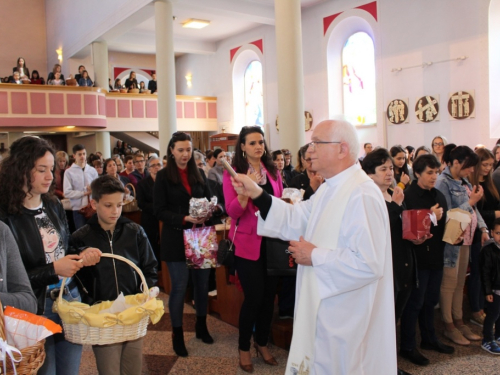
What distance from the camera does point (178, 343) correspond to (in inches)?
143

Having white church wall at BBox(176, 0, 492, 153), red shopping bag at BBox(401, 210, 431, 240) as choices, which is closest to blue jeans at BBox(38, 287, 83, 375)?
red shopping bag at BBox(401, 210, 431, 240)

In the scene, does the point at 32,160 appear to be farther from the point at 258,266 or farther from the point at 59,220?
the point at 258,266

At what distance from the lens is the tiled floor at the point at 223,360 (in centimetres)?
335

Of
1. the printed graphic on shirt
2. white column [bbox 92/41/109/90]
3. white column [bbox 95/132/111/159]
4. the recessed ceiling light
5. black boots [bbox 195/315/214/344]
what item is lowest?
black boots [bbox 195/315/214/344]

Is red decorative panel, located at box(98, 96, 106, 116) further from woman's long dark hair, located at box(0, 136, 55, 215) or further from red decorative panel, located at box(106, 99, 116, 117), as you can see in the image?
woman's long dark hair, located at box(0, 136, 55, 215)

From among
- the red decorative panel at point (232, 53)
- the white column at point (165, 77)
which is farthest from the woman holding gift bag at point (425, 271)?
the red decorative panel at point (232, 53)

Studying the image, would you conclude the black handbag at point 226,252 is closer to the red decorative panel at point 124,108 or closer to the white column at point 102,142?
the white column at point 102,142

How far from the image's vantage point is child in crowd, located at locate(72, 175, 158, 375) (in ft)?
8.31

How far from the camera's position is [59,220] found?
2.34 meters

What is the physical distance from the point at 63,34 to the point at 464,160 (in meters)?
19.1

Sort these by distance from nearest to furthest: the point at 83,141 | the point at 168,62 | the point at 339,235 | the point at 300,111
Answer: the point at 339,235, the point at 300,111, the point at 168,62, the point at 83,141

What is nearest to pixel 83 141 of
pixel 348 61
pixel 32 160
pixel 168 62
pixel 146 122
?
pixel 146 122

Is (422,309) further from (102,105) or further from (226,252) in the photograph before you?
(102,105)

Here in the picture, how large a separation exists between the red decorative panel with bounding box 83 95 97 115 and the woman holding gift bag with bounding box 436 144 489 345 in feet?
42.9
